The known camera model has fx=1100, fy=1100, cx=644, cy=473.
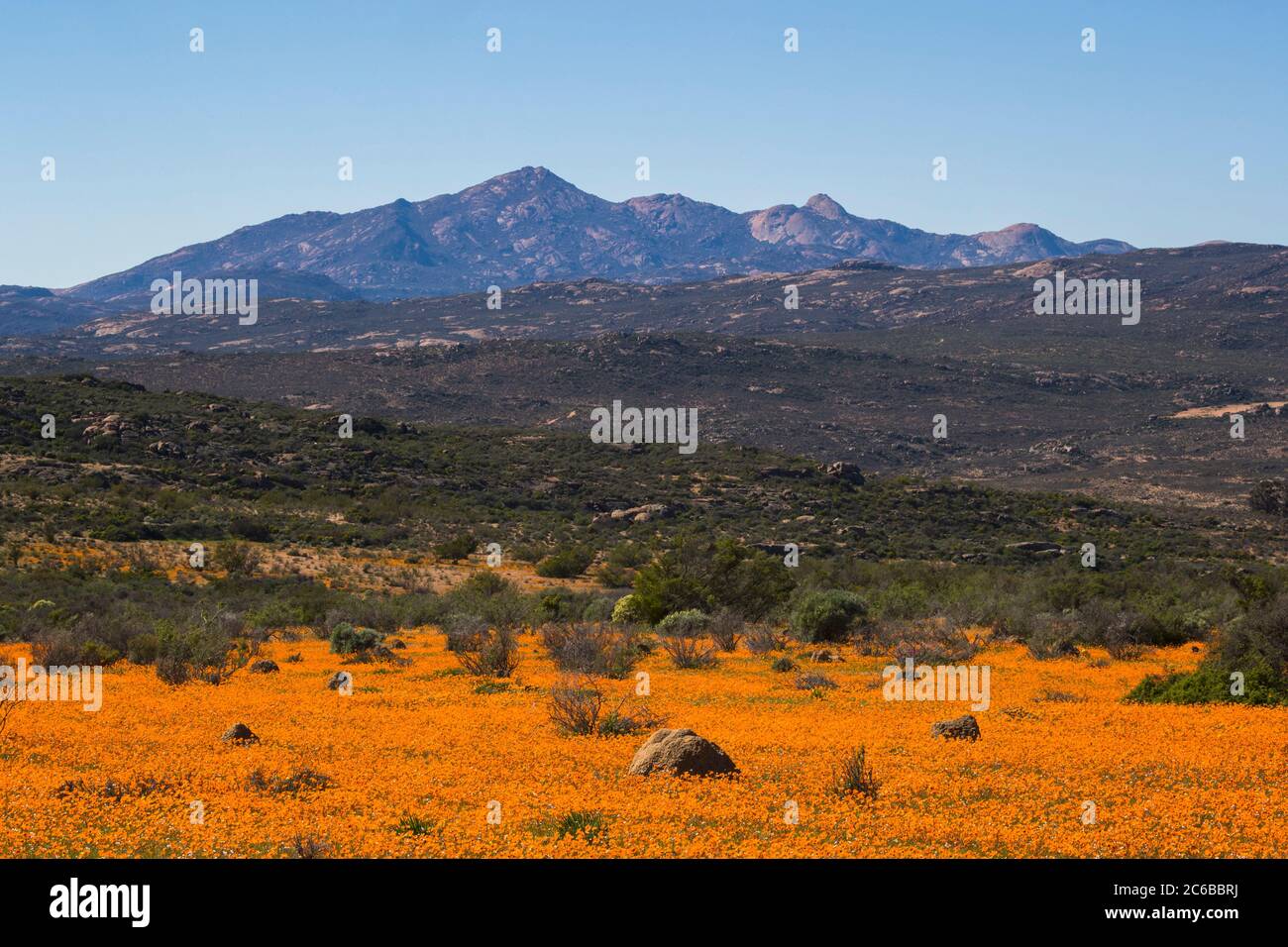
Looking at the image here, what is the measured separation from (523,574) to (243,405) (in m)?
41.7

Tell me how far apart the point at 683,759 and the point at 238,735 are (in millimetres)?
5987

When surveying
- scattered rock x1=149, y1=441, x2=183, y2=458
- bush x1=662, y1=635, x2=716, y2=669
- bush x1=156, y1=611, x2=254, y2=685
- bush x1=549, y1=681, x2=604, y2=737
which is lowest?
bush x1=662, y1=635, x2=716, y2=669

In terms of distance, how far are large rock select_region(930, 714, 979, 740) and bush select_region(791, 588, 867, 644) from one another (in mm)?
12629

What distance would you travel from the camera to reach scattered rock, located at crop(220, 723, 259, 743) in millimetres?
14125

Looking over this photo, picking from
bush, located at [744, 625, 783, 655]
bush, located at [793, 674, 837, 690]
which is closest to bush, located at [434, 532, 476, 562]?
bush, located at [744, 625, 783, 655]

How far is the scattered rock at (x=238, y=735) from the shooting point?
1412 cm

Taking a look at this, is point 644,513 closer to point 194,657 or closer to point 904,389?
point 194,657

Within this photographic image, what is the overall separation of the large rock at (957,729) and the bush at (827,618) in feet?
41.4

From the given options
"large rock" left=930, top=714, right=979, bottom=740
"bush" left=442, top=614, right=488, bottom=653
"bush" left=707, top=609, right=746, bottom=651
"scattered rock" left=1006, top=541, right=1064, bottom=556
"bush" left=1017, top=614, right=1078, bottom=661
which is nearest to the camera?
"large rock" left=930, top=714, right=979, bottom=740

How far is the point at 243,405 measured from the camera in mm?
78688

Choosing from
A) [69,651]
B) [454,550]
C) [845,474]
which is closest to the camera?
[69,651]

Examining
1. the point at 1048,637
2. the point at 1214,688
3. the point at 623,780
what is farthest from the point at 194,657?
the point at 1048,637

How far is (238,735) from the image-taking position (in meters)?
14.3

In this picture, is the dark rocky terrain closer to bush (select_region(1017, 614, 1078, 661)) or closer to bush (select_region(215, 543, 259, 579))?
bush (select_region(1017, 614, 1078, 661))
